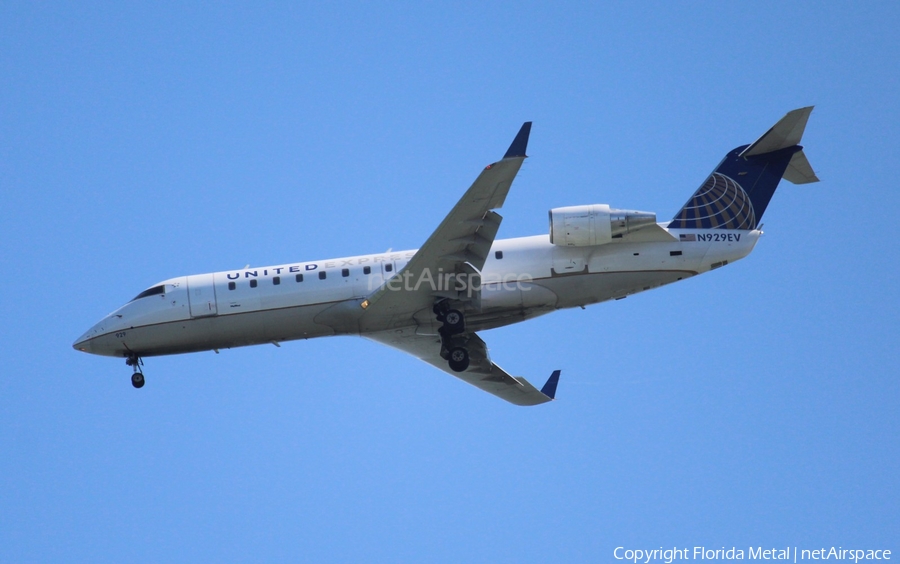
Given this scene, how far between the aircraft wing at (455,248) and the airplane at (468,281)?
0.05 meters

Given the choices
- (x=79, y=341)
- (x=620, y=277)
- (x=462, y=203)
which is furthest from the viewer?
(x=79, y=341)

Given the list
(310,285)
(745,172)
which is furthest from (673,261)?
(310,285)

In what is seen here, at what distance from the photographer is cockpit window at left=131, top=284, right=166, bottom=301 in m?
27.6

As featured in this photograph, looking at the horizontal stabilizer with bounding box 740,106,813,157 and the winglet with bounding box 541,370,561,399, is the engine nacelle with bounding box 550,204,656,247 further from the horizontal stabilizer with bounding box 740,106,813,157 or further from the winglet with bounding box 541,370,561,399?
the winglet with bounding box 541,370,561,399

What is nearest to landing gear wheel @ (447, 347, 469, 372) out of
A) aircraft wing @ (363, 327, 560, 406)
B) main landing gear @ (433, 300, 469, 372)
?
main landing gear @ (433, 300, 469, 372)

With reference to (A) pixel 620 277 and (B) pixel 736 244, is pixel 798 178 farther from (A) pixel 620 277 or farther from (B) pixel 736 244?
(A) pixel 620 277

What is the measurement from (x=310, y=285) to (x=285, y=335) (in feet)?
4.93

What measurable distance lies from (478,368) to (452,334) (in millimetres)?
4366

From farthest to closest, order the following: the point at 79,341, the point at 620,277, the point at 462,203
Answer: the point at 79,341
the point at 620,277
the point at 462,203

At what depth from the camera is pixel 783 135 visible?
26828 mm

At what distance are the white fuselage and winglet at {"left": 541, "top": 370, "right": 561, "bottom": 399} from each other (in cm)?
534

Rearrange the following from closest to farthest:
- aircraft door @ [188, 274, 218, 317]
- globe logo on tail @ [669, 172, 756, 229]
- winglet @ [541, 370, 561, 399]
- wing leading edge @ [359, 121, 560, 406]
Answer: wing leading edge @ [359, 121, 560, 406], globe logo on tail @ [669, 172, 756, 229], aircraft door @ [188, 274, 218, 317], winglet @ [541, 370, 561, 399]

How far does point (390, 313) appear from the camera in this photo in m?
26.1

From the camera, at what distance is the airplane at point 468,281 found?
2567cm
